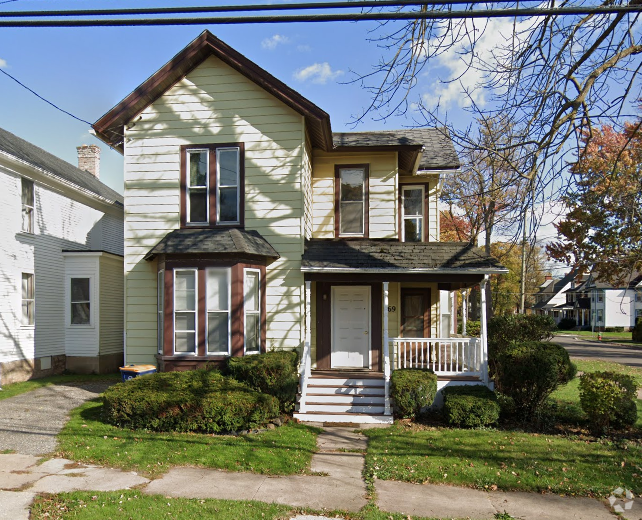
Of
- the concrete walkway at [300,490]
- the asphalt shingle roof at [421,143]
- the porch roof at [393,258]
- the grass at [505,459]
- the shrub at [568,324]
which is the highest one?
the asphalt shingle roof at [421,143]

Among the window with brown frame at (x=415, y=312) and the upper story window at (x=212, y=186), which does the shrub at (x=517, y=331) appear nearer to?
the window with brown frame at (x=415, y=312)

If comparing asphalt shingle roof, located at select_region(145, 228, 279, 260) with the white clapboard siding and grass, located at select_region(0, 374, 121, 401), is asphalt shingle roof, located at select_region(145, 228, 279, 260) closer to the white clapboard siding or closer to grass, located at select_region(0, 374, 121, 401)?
the white clapboard siding

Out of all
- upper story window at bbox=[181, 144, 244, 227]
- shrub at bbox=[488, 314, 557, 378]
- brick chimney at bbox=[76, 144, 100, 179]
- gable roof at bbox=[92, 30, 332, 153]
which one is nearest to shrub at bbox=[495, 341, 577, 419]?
shrub at bbox=[488, 314, 557, 378]

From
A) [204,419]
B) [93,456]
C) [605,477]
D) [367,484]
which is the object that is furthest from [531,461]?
[93,456]

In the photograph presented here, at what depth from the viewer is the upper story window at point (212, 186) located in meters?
12.5

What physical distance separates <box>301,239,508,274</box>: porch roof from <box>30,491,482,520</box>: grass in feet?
20.7

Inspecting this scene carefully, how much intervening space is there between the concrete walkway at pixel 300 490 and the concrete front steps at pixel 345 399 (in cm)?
265

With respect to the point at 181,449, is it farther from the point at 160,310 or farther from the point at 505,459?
the point at 505,459

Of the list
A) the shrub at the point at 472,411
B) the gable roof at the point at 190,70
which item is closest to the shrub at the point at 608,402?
the shrub at the point at 472,411

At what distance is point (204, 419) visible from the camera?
937cm

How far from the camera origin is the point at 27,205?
50.8 feet

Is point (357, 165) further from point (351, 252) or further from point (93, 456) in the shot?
point (93, 456)

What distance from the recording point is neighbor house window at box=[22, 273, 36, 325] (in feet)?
49.8

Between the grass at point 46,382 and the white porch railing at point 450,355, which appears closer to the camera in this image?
the white porch railing at point 450,355
